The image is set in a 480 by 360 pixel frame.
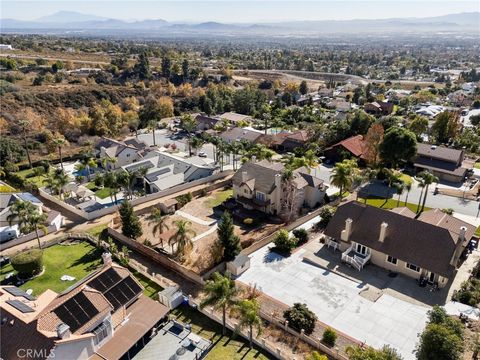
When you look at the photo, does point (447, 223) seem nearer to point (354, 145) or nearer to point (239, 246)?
point (239, 246)

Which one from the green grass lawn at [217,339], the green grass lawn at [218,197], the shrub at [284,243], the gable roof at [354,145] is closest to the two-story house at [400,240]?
the shrub at [284,243]

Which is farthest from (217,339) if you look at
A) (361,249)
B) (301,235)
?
(361,249)

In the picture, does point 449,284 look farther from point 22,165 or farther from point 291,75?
point 291,75

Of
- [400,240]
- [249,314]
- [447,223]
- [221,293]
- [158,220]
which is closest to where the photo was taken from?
[249,314]

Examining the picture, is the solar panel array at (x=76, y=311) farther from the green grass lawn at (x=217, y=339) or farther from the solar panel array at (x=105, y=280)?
the green grass lawn at (x=217, y=339)


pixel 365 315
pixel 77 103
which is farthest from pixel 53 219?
pixel 77 103

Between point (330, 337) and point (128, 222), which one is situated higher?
point (128, 222)

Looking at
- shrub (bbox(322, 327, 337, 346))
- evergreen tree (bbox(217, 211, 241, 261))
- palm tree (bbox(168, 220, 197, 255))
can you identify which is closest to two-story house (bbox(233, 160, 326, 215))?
evergreen tree (bbox(217, 211, 241, 261))
